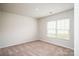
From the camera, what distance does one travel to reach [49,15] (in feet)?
4.37

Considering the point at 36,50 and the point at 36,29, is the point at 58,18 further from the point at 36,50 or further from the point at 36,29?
the point at 36,50

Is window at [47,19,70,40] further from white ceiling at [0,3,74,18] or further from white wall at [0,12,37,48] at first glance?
white wall at [0,12,37,48]

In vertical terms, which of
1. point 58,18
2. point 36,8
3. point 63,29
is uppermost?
point 36,8

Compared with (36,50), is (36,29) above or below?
above

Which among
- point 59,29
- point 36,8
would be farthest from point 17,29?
point 59,29

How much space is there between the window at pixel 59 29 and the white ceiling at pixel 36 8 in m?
0.24

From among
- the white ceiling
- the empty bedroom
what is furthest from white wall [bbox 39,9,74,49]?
the white ceiling

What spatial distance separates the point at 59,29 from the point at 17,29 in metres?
0.88

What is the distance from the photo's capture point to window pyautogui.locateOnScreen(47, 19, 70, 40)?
4.02 feet

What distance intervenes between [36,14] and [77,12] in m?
0.77

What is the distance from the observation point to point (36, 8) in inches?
47.8

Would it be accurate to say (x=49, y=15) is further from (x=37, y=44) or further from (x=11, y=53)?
(x=11, y=53)

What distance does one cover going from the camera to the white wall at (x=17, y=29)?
129cm

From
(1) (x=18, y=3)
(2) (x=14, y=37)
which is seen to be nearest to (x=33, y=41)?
(2) (x=14, y=37)
